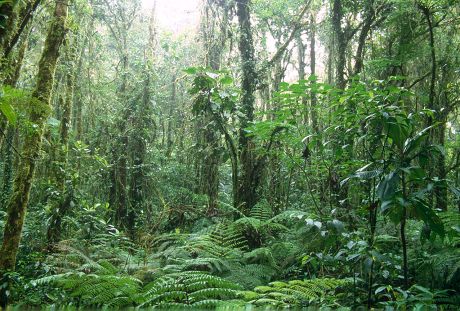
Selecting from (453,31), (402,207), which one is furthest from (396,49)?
(402,207)

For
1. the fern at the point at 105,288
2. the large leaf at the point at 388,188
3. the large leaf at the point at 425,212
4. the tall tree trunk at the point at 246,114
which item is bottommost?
the fern at the point at 105,288

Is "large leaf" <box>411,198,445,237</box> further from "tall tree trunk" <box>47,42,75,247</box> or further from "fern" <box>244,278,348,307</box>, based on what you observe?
"tall tree trunk" <box>47,42,75,247</box>

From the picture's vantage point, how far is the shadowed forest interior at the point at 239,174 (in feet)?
10.7

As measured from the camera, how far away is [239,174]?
7023mm

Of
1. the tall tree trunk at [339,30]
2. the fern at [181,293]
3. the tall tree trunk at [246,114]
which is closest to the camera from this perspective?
the fern at [181,293]

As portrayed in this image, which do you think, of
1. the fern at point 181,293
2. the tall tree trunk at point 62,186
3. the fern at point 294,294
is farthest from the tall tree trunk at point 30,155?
the fern at point 294,294

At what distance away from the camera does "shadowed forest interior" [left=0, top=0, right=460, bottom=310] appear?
3254 mm

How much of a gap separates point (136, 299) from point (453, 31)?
8.38 m

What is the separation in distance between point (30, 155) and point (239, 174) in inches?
134

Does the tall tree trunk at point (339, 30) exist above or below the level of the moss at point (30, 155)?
above

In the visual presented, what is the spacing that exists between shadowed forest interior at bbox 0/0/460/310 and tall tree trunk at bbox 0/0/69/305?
2 cm

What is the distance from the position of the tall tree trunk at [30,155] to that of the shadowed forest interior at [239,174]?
0.02 m

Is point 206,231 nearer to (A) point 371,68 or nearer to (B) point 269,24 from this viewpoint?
(A) point 371,68

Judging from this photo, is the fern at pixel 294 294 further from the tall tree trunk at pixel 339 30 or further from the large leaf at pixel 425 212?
the tall tree trunk at pixel 339 30
